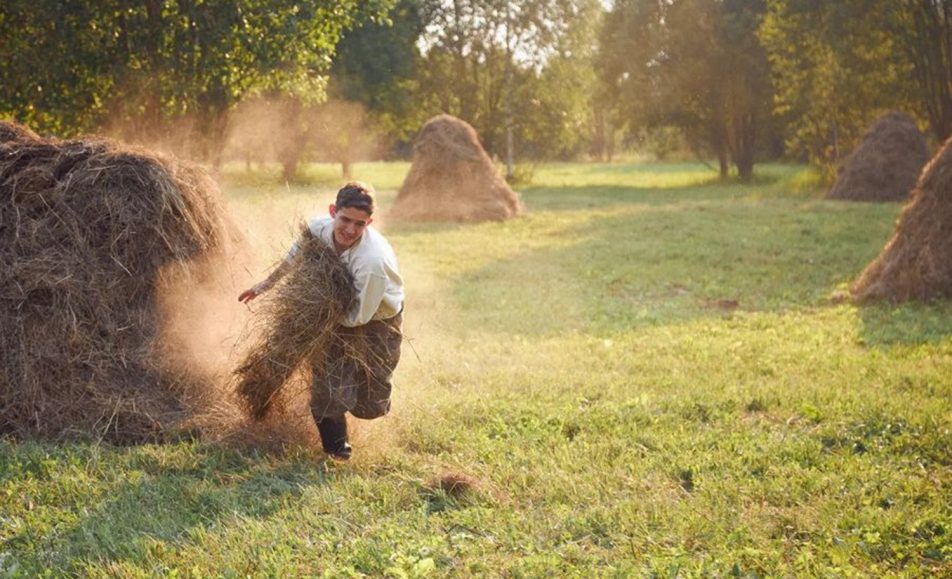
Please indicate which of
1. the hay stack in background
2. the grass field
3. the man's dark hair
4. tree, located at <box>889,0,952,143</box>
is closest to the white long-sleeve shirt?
the man's dark hair

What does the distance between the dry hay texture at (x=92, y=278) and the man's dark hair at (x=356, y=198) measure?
174cm

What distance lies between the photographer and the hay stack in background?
658 cm

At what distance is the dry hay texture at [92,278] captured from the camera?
5680 millimetres

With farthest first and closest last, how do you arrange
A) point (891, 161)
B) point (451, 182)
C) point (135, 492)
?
point (891, 161) < point (451, 182) < point (135, 492)

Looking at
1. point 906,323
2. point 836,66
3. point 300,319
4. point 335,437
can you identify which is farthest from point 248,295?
point 836,66

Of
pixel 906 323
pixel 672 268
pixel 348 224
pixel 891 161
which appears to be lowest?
pixel 906 323

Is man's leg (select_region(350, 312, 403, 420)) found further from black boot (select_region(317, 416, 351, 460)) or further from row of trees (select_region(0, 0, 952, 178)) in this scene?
row of trees (select_region(0, 0, 952, 178))

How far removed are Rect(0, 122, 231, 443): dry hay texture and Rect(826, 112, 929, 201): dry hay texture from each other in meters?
21.2

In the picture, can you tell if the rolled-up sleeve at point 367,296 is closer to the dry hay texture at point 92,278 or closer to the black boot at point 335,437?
the black boot at point 335,437

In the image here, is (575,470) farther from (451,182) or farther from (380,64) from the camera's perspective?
(380,64)

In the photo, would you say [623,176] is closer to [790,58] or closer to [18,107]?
[790,58]

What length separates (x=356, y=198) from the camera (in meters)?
5.08

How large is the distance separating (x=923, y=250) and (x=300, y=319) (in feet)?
27.0

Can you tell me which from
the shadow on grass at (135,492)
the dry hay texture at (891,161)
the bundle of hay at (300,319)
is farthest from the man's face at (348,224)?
the dry hay texture at (891,161)
